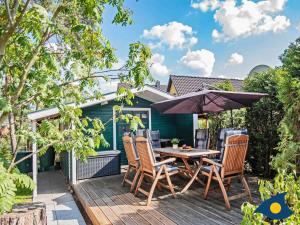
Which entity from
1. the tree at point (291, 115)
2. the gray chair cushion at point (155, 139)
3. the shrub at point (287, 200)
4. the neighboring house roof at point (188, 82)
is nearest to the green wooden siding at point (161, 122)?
the gray chair cushion at point (155, 139)

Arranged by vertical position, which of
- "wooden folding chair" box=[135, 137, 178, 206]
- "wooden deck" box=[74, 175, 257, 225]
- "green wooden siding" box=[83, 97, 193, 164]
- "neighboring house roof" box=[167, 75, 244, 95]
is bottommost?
"wooden deck" box=[74, 175, 257, 225]

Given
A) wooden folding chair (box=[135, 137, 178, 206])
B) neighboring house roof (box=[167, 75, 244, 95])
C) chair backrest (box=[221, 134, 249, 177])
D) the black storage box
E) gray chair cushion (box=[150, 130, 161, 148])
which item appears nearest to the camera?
chair backrest (box=[221, 134, 249, 177])

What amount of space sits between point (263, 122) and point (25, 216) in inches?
216

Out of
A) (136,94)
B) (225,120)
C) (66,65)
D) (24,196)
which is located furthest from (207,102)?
(24,196)

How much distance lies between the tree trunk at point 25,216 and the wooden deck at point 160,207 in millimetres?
1002

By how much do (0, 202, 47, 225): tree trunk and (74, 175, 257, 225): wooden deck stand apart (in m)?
1.00

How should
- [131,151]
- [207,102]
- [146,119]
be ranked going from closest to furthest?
1. [131,151]
2. [207,102]
3. [146,119]

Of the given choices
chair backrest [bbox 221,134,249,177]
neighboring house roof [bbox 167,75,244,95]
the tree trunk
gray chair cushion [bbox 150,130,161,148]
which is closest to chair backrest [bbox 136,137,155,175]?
chair backrest [bbox 221,134,249,177]

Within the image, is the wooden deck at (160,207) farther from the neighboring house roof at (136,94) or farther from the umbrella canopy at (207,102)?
the neighboring house roof at (136,94)

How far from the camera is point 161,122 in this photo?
9.78 m

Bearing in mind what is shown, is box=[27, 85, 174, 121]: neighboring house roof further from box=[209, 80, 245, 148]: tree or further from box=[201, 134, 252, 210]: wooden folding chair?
box=[201, 134, 252, 210]: wooden folding chair

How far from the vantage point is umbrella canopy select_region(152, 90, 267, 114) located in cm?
519

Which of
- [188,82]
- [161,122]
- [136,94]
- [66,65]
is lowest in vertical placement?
[161,122]

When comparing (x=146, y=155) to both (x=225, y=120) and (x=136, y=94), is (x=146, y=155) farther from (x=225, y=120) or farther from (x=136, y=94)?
(x=136, y=94)
